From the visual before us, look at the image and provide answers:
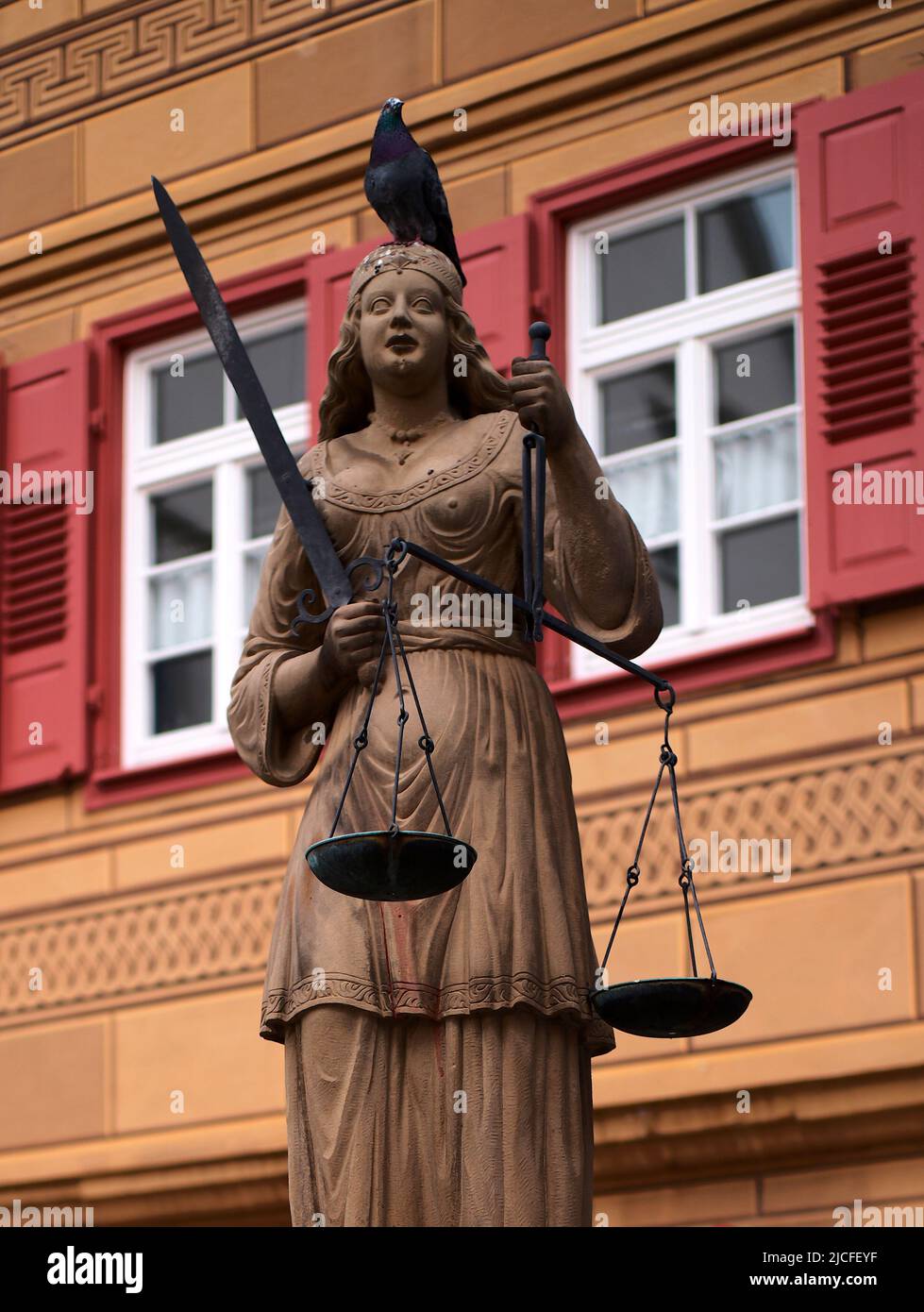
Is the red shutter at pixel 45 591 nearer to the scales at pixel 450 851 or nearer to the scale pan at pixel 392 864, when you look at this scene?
the scales at pixel 450 851

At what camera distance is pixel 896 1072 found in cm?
1338

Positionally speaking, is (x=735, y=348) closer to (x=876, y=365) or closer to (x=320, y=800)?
(x=876, y=365)

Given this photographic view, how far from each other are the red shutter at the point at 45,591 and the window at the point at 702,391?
9.06ft

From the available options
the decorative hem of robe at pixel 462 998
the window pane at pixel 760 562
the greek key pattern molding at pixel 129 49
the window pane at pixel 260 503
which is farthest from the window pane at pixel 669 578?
the decorative hem of robe at pixel 462 998

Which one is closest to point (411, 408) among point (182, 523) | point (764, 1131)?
point (764, 1131)

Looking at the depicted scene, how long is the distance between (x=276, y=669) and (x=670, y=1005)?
1119 millimetres

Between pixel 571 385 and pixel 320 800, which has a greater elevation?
pixel 571 385

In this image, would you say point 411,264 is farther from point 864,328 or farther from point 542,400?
point 864,328

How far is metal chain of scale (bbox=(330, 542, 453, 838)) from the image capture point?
23.9ft

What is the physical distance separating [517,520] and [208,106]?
9791 millimetres

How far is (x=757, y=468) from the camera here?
14.8 m

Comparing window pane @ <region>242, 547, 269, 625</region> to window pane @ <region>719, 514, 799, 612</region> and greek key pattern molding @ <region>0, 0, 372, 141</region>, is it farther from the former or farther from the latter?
window pane @ <region>719, 514, 799, 612</region>

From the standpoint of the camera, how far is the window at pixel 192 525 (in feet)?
54.4
